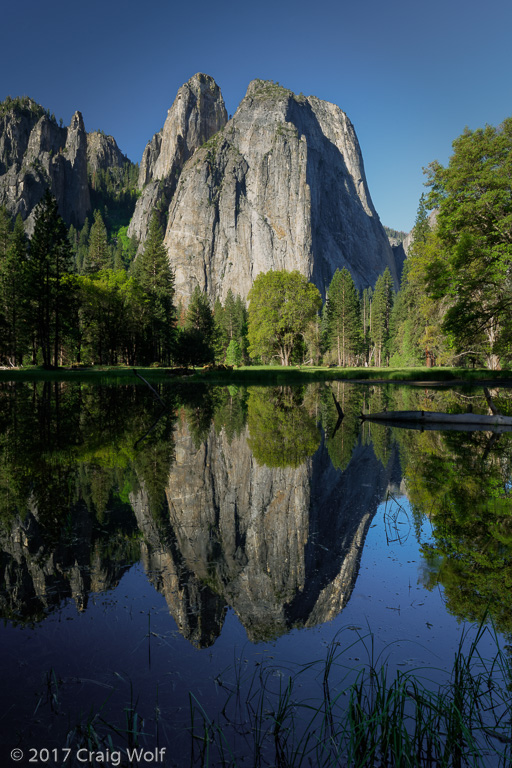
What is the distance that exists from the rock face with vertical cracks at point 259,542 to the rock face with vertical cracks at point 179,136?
192 meters

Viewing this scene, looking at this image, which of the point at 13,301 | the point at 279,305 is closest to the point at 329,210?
the point at 279,305

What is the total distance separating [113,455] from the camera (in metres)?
10.1

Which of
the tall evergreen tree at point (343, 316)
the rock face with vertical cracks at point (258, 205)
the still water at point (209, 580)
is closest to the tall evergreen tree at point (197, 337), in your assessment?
the tall evergreen tree at point (343, 316)

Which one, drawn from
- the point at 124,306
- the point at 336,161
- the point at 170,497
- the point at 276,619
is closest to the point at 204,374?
the point at 124,306

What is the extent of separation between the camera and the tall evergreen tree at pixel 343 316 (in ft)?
275

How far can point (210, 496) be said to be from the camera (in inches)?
292

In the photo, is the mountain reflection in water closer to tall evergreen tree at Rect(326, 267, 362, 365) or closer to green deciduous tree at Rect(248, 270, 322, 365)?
green deciduous tree at Rect(248, 270, 322, 365)

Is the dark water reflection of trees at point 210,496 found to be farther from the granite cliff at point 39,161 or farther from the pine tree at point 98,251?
the granite cliff at point 39,161

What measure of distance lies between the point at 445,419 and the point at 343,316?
7051cm

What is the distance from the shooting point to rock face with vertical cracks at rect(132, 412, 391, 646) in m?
4.06

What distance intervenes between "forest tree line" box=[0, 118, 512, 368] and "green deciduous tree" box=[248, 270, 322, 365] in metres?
0.15

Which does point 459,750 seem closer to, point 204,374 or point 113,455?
point 113,455

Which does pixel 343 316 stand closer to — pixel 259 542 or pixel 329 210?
pixel 259 542

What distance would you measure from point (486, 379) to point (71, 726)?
38829mm
